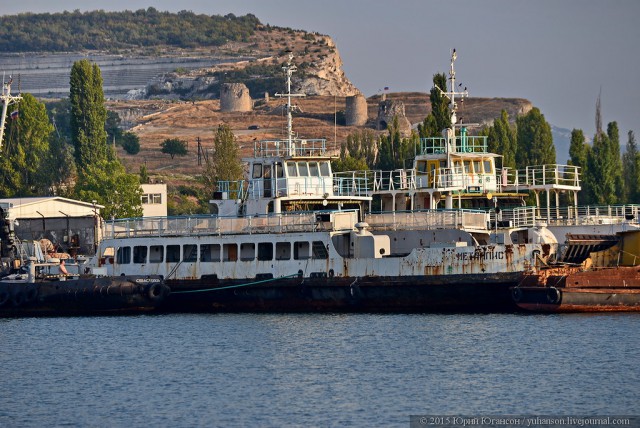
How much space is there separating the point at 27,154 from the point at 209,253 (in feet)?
128

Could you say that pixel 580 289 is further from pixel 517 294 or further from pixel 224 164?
pixel 224 164

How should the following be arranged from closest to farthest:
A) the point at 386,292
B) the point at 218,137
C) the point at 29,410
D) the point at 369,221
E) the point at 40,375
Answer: the point at 29,410, the point at 40,375, the point at 386,292, the point at 369,221, the point at 218,137

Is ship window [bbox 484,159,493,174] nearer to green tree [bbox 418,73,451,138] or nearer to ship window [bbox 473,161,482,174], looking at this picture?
ship window [bbox 473,161,482,174]

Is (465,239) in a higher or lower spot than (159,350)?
higher

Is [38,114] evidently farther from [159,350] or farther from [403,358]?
[403,358]

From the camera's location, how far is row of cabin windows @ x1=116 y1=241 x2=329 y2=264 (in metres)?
49.4

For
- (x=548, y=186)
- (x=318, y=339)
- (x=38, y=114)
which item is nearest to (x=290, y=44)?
(x=38, y=114)

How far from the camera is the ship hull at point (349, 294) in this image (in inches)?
1813

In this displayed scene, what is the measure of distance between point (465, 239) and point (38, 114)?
49.0 meters

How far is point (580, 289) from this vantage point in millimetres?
45250

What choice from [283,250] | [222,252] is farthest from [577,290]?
[222,252]

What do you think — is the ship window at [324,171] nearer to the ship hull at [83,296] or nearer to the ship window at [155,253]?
the ship window at [155,253]

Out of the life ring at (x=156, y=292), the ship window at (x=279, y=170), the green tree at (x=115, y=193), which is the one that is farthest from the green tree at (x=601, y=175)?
the life ring at (x=156, y=292)

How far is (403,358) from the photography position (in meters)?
37.1
